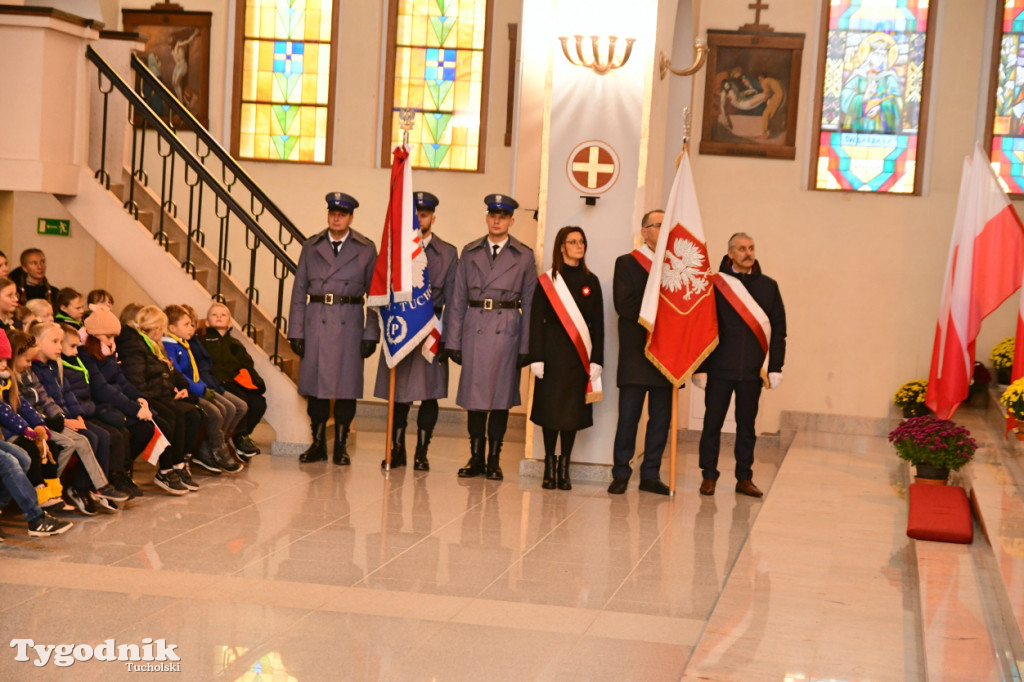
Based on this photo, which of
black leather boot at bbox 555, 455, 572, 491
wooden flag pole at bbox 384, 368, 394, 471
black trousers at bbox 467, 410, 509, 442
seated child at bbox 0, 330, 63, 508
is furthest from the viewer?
wooden flag pole at bbox 384, 368, 394, 471

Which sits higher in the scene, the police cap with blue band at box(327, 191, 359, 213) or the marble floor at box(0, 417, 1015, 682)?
the police cap with blue band at box(327, 191, 359, 213)

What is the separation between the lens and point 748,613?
16.1 ft

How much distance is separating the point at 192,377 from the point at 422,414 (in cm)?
153

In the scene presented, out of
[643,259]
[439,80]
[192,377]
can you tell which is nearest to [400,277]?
[192,377]

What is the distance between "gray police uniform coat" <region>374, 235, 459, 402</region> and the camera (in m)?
8.19

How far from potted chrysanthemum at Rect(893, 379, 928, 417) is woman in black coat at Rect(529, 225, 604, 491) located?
4169mm

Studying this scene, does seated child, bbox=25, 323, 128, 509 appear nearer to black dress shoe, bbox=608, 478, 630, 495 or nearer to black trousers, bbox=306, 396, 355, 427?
black trousers, bbox=306, 396, 355, 427

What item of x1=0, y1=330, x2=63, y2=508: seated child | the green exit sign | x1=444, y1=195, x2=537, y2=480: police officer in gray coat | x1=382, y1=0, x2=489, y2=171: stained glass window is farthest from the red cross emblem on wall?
the green exit sign

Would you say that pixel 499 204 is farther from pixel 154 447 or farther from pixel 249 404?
pixel 154 447

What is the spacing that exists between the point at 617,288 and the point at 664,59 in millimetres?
1603

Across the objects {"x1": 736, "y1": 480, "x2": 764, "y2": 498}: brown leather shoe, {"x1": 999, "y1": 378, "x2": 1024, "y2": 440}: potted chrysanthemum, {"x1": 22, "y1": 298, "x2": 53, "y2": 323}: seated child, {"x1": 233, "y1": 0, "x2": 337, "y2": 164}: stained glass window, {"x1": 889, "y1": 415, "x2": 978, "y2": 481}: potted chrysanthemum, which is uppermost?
{"x1": 233, "y1": 0, "x2": 337, "y2": 164}: stained glass window

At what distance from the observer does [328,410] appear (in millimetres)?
8383

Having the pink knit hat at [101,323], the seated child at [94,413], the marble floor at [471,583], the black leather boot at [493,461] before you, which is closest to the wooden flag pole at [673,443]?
the marble floor at [471,583]

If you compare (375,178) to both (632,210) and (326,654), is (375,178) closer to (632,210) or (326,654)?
(632,210)
